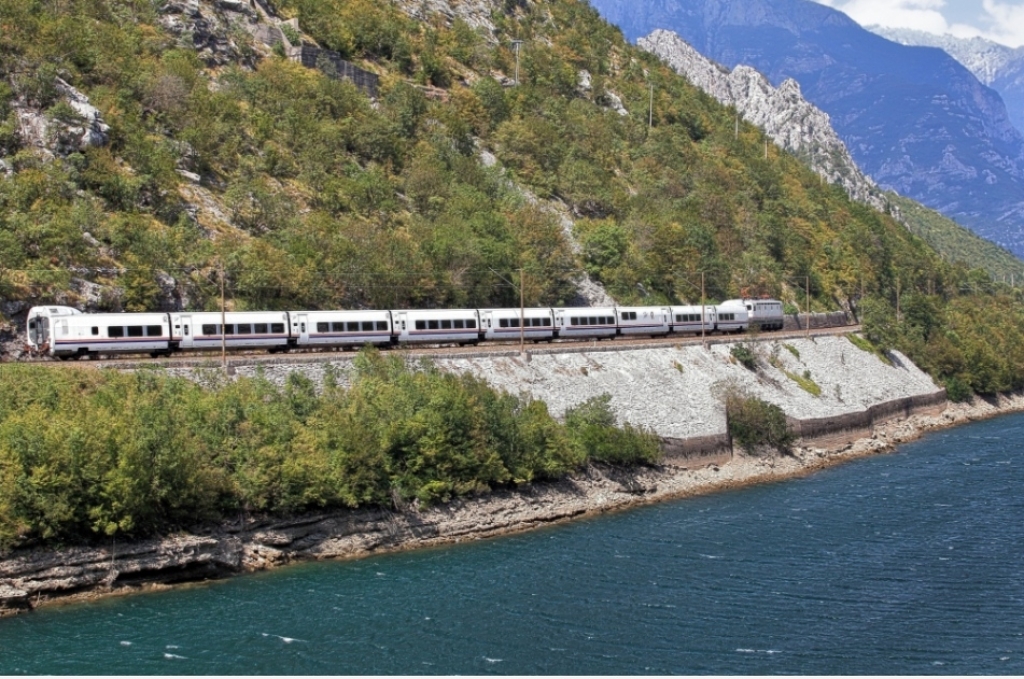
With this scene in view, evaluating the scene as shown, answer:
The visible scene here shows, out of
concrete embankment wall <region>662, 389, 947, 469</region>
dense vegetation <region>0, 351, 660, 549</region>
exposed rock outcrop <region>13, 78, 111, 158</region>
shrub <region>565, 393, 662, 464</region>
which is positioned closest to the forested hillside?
exposed rock outcrop <region>13, 78, 111, 158</region>

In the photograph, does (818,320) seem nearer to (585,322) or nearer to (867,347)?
(867,347)

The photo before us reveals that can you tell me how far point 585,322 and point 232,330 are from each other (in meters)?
26.1

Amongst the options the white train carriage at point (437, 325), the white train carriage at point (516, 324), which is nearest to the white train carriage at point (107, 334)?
the white train carriage at point (437, 325)

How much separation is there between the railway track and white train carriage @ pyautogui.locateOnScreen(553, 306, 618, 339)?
65cm

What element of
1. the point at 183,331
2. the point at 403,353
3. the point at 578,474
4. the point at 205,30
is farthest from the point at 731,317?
the point at 205,30

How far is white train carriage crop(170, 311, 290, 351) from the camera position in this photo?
5181 centimetres

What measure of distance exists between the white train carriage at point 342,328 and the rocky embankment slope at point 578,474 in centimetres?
427

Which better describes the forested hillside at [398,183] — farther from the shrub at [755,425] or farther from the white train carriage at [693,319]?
the shrub at [755,425]

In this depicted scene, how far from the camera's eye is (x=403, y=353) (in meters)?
55.7

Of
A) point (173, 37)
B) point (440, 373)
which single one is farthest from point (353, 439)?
point (173, 37)

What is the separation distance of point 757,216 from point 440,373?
7057 centimetres

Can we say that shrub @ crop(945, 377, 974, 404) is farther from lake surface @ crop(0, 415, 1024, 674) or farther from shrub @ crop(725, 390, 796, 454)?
lake surface @ crop(0, 415, 1024, 674)

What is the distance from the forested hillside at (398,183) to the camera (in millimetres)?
63312

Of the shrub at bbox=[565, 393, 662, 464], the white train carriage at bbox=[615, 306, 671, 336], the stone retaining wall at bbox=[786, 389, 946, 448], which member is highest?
the white train carriage at bbox=[615, 306, 671, 336]
